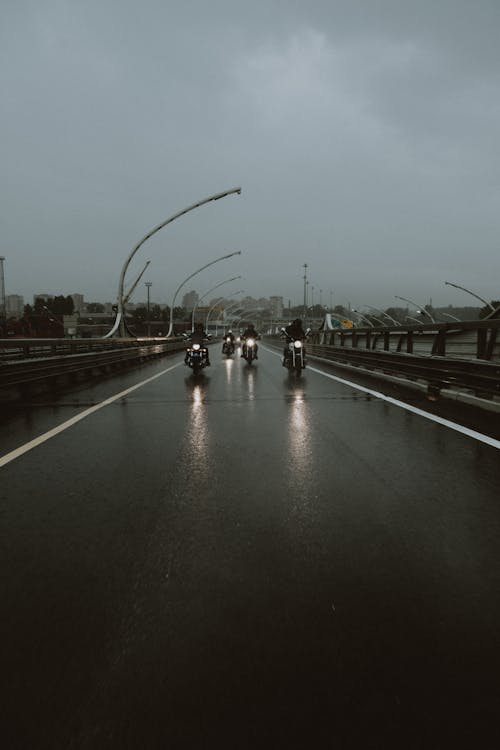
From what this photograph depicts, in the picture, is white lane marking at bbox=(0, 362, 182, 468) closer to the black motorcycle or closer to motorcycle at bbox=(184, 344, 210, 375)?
motorcycle at bbox=(184, 344, 210, 375)

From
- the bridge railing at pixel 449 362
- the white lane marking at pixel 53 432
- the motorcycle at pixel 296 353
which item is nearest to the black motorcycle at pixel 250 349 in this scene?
the motorcycle at pixel 296 353

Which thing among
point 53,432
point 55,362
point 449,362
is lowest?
point 53,432

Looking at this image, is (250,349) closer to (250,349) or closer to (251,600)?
(250,349)

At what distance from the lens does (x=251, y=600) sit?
9.86ft

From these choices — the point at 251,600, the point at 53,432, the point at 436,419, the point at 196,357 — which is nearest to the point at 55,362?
the point at 196,357

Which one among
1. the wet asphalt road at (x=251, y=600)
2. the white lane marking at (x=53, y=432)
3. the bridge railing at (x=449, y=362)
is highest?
the bridge railing at (x=449, y=362)

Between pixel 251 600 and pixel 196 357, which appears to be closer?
pixel 251 600

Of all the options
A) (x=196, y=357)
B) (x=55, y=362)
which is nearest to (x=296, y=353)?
(x=196, y=357)

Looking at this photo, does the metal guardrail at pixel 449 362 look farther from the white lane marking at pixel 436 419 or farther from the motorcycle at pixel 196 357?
the motorcycle at pixel 196 357

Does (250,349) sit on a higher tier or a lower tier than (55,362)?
lower

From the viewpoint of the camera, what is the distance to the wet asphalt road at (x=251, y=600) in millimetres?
2111

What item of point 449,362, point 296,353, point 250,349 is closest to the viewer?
point 449,362

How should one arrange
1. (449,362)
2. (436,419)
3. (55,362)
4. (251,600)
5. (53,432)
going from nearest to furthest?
(251,600)
(53,432)
(436,419)
(449,362)
(55,362)

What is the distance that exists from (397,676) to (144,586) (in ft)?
4.59
